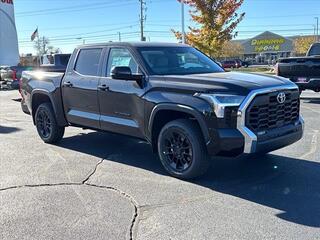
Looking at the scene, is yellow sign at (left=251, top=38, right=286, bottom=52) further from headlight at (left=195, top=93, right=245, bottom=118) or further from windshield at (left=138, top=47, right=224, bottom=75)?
headlight at (left=195, top=93, right=245, bottom=118)

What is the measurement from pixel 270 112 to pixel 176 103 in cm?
118

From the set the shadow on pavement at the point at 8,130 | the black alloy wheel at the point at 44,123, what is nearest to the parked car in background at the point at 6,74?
the shadow on pavement at the point at 8,130

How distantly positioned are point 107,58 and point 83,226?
3246 millimetres

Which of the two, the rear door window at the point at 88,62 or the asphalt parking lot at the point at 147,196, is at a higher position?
the rear door window at the point at 88,62

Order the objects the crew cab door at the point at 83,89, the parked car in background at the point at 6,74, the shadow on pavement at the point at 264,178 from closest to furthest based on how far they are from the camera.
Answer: the shadow on pavement at the point at 264,178, the crew cab door at the point at 83,89, the parked car in background at the point at 6,74

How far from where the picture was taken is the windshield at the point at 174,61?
20.4 feet

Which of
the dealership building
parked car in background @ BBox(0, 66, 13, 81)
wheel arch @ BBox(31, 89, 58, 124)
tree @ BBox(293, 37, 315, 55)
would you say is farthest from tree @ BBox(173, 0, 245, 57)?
the dealership building

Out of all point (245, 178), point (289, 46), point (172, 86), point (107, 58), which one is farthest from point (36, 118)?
point (289, 46)

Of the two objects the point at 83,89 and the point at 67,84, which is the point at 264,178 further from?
the point at 67,84

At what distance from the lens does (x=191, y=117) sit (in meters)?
5.56

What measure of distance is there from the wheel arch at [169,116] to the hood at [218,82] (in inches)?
9.9

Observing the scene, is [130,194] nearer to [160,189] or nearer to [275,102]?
[160,189]

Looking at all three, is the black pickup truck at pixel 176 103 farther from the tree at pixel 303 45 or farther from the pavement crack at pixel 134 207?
the tree at pixel 303 45

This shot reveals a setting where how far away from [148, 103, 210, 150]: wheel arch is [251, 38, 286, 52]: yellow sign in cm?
9166
